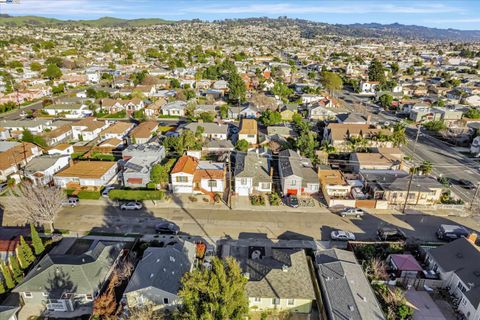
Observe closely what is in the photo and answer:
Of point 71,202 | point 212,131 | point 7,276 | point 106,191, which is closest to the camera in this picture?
point 7,276

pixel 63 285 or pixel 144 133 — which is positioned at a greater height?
pixel 144 133

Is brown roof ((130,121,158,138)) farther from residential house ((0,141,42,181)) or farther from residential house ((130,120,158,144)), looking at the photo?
residential house ((0,141,42,181))

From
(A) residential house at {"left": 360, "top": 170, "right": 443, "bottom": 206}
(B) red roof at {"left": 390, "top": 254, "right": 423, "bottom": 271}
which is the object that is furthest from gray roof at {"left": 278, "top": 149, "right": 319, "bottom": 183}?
(B) red roof at {"left": 390, "top": 254, "right": 423, "bottom": 271}

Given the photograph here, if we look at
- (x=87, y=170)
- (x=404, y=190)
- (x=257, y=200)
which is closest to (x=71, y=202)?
(x=87, y=170)

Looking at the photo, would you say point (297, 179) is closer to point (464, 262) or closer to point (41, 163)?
point (464, 262)

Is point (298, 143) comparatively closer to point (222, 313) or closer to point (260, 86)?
point (222, 313)

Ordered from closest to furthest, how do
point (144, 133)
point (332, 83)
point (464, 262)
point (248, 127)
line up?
1. point (464, 262)
2. point (144, 133)
3. point (248, 127)
4. point (332, 83)

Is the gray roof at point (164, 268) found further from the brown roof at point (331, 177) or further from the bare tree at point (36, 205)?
the brown roof at point (331, 177)
